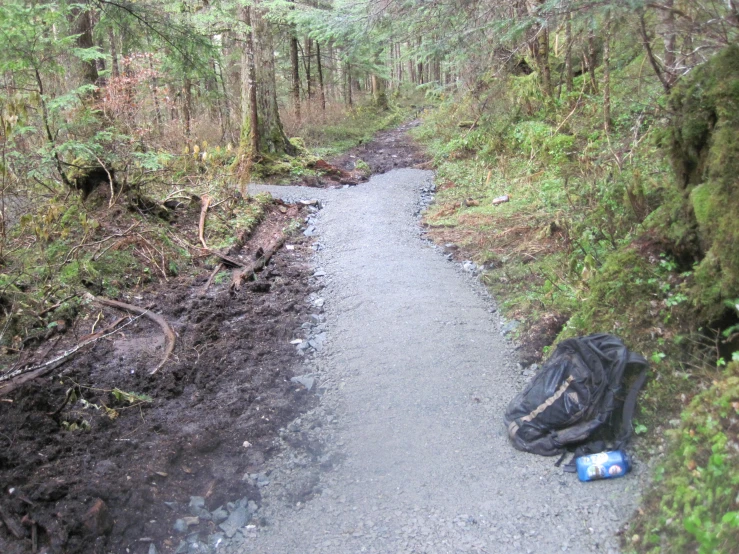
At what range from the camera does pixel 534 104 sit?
13758mm

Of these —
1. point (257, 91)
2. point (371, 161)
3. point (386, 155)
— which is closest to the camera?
point (257, 91)

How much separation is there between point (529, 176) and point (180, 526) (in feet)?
31.0

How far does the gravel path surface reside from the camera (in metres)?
3.40

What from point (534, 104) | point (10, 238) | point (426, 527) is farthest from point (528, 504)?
point (534, 104)

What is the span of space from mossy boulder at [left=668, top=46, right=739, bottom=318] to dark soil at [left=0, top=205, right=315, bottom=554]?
3402mm

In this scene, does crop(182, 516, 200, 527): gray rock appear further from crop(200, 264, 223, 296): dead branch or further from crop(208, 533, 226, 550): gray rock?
crop(200, 264, 223, 296): dead branch

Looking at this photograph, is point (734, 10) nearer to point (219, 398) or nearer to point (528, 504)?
point (528, 504)

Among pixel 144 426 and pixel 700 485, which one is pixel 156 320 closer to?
pixel 144 426

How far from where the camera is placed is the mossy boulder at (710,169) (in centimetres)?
378

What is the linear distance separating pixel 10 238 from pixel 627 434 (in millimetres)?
7557

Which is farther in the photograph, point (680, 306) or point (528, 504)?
point (680, 306)

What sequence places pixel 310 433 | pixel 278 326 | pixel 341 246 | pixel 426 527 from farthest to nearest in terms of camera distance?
pixel 341 246, pixel 278 326, pixel 310 433, pixel 426 527

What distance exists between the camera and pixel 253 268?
8.27 meters

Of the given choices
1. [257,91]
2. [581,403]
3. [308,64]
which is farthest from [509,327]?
[308,64]
